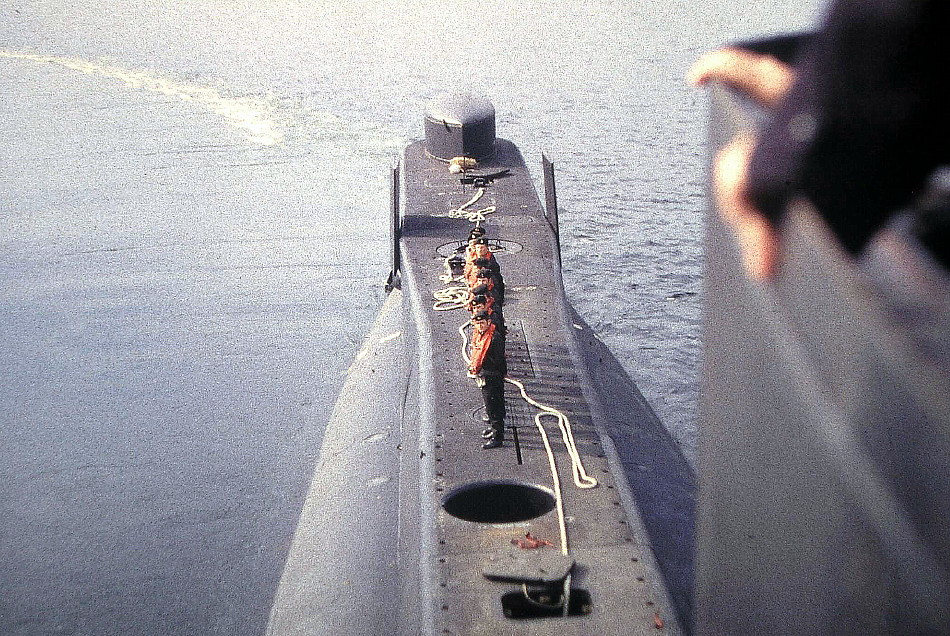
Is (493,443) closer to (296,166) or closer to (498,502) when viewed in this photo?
Result: (498,502)

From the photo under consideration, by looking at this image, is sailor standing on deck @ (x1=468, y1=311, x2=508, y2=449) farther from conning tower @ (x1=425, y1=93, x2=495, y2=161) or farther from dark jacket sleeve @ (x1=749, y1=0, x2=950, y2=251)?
conning tower @ (x1=425, y1=93, x2=495, y2=161)

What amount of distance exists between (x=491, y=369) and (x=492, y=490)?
1186 millimetres

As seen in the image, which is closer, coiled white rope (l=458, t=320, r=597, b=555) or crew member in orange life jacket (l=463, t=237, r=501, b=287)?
coiled white rope (l=458, t=320, r=597, b=555)

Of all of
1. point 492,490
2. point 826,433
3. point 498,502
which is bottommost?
point 498,502

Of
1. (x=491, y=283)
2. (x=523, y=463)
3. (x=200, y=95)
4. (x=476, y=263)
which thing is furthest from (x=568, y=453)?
(x=200, y=95)

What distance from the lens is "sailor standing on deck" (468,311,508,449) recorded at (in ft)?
32.0

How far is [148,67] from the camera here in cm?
4200

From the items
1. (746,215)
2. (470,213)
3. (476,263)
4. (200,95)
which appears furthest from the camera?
(200,95)

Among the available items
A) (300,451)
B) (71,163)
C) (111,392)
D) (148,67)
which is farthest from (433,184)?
(148,67)

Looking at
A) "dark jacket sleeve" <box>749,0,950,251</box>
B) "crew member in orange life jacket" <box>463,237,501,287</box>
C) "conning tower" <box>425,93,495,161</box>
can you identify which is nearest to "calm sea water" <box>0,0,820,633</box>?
"conning tower" <box>425,93,495,161</box>

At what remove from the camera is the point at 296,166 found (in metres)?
32.3

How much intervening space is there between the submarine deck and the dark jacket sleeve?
236 inches

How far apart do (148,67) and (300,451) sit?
29.4 meters

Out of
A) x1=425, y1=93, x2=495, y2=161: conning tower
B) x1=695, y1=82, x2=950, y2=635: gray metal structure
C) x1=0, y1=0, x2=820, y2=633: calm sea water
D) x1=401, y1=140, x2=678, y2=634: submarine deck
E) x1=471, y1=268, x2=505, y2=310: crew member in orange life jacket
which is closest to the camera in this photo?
x1=695, y1=82, x2=950, y2=635: gray metal structure
